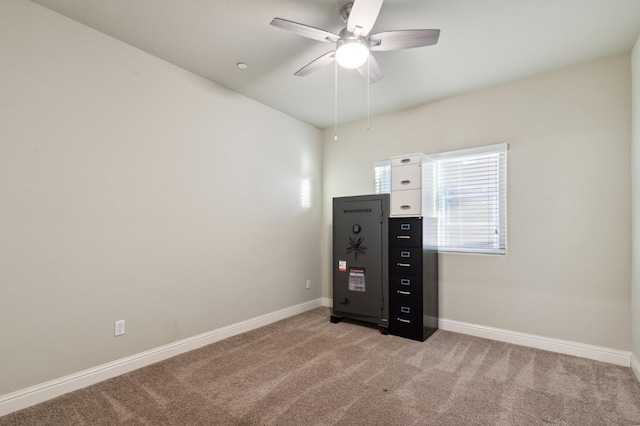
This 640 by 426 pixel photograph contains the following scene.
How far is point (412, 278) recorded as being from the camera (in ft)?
10.1

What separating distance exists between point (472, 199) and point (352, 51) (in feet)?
7.07

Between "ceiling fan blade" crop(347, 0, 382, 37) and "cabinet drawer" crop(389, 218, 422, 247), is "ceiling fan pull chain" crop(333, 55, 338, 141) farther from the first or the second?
"cabinet drawer" crop(389, 218, 422, 247)

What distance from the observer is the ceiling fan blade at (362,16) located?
163 centimetres

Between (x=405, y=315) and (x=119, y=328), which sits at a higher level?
(x=119, y=328)

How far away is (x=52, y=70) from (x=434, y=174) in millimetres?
3511

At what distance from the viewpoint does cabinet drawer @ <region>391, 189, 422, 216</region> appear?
122 inches

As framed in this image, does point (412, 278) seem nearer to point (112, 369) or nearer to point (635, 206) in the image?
point (635, 206)

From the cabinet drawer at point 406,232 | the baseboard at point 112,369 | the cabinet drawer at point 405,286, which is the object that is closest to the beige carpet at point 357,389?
the baseboard at point 112,369

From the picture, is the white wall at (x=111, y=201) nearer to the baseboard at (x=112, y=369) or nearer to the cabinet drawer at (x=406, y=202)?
the baseboard at (x=112, y=369)

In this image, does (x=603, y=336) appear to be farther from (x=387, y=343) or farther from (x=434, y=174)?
(x=434, y=174)

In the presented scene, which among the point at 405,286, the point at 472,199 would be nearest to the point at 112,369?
the point at 405,286

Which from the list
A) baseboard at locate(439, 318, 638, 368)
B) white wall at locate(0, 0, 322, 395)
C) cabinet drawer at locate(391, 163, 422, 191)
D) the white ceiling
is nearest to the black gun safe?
cabinet drawer at locate(391, 163, 422, 191)

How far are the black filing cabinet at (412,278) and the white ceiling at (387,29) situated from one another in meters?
1.48

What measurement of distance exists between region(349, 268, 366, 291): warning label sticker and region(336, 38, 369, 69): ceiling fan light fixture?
2.29 m
